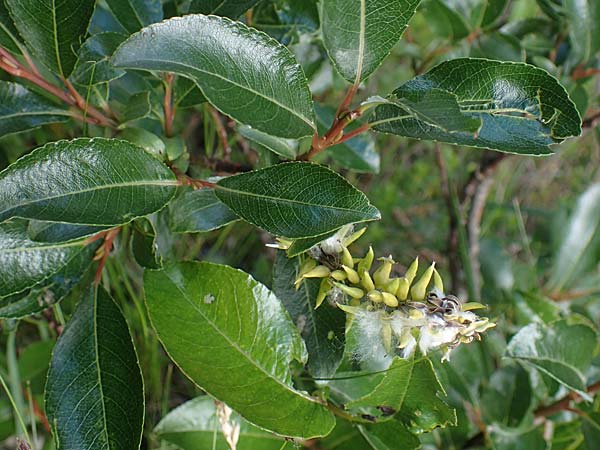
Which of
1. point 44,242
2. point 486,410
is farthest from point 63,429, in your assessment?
point 486,410

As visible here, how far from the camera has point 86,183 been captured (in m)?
0.62

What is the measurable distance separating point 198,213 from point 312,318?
19 cm

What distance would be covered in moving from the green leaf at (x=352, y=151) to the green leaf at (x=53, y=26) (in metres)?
0.46

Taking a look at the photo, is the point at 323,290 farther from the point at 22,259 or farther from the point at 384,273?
the point at 22,259

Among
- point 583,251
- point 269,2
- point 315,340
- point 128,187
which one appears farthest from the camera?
point 583,251

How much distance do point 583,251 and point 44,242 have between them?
1.20 meters

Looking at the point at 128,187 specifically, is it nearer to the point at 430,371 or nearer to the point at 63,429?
the point at 63,429

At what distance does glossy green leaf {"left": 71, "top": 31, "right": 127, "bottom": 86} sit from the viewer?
73 cm

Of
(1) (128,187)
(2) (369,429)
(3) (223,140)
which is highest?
(1) (128,187)

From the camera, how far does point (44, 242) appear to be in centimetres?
68

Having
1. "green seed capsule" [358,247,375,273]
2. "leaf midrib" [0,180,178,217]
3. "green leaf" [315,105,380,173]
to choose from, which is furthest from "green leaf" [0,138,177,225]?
"green leaf" [315,105,380,173]

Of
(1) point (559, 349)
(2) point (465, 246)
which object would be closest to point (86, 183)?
(1) point (559, 349)

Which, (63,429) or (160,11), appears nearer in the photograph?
(63,429)

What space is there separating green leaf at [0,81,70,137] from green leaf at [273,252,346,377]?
1.15 ft
